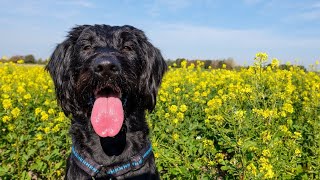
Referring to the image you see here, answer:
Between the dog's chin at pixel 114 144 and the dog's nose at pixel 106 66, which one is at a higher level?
the dog's nose at pixel 106 66

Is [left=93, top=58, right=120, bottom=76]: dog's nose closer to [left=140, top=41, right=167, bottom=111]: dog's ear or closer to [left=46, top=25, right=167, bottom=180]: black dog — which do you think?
[left=46, top=25, right=167, bottom=180]: black dog

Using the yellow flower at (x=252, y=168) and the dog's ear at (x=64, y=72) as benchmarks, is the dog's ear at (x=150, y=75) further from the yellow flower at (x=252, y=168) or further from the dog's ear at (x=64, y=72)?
the yellow flower at (x=252, y=168)

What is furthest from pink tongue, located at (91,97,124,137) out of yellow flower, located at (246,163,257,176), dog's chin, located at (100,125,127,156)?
yellow flower, located at (246,163,257,176)

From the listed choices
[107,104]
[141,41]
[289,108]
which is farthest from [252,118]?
[107,104]

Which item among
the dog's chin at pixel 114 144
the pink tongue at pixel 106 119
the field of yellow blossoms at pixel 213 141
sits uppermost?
the pink tongue at pixel 106 119

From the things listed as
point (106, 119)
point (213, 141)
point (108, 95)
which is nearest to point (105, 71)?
point (108, 95)

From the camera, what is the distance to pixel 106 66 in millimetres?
2795

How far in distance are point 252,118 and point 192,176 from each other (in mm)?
906

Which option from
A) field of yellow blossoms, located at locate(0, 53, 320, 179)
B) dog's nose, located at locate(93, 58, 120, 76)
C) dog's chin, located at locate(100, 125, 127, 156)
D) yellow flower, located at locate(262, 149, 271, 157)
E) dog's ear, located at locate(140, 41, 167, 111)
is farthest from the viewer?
field of yellow blossoms, located at locate(0, 53, 320, 179)

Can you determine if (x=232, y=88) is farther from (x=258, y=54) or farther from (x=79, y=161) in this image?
(x=79, y=161)

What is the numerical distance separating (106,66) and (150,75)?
59cm

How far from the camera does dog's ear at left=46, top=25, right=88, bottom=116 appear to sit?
3182 mm

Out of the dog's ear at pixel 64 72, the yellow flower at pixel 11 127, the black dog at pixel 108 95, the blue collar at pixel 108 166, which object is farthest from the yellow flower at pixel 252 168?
the yellow flower at pixel 11 127

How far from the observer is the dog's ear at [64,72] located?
3.18 metres
